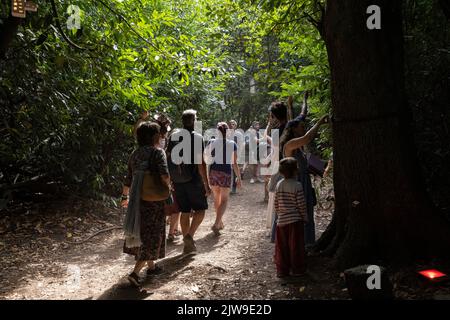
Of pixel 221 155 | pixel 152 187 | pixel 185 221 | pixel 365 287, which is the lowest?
pixel 365 287

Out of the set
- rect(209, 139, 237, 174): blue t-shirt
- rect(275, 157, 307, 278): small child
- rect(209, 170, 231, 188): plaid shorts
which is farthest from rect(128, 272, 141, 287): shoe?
rect(209, 139, 237, 174): blue t-shirt

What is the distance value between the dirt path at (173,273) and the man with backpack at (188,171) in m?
0.63

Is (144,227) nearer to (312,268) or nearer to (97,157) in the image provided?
(312,268)

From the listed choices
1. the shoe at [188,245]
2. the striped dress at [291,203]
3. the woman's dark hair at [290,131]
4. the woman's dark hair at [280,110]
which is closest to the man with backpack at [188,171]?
the shoe at [188,245]

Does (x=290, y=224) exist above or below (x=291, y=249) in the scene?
above

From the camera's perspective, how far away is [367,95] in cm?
423

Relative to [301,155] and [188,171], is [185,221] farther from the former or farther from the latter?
[301,155]

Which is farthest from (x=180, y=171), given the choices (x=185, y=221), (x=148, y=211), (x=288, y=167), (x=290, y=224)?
(x=290, y=224)

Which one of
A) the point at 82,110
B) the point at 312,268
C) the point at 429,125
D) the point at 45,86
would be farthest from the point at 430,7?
the point at 82,110

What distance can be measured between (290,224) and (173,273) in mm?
1756

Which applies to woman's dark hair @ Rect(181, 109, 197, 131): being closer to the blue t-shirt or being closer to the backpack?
the backpack

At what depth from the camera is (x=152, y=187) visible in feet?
15.6

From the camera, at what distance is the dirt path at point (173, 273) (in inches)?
175

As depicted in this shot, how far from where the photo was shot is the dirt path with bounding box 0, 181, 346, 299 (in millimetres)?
4449
